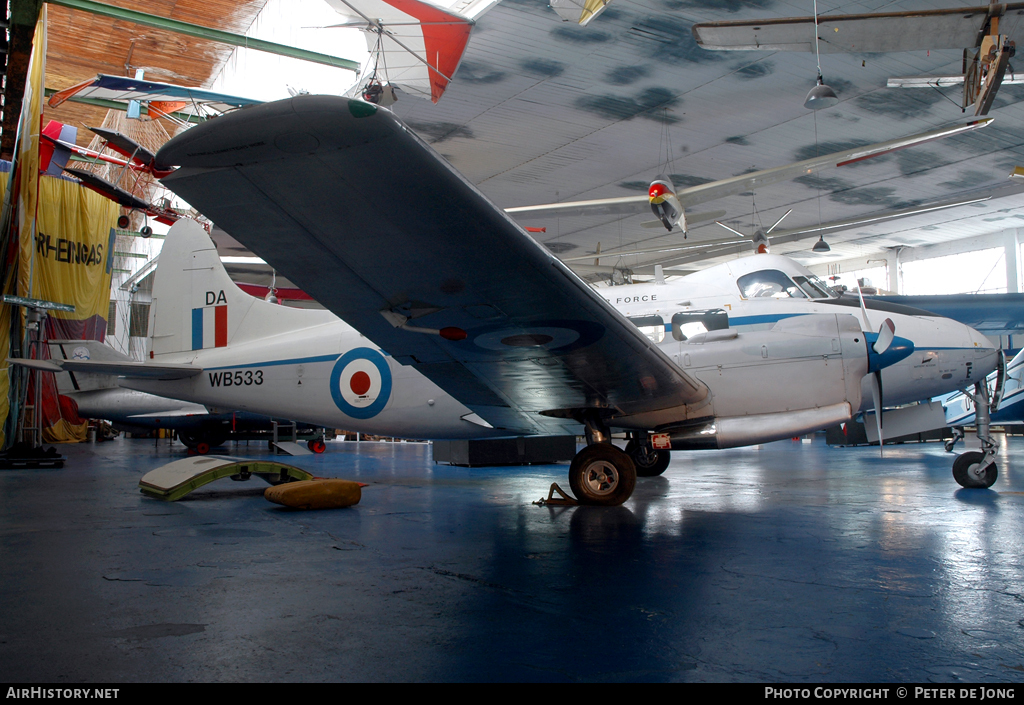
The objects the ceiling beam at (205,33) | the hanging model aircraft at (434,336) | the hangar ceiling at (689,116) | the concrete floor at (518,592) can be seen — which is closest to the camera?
the concrete floor at (518,592)

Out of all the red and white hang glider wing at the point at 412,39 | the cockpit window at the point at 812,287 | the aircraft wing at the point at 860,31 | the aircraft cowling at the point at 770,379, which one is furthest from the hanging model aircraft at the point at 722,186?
the aircraft cowling at the point at 770,379

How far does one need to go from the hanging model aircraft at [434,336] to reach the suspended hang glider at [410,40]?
5.33 m

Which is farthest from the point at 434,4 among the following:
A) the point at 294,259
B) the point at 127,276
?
the point at 127,276

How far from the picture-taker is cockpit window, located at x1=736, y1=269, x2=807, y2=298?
8570 millimetres

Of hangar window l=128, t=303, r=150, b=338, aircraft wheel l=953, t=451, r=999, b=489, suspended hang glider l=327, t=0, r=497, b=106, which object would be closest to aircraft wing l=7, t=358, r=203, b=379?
suspended hang glider l=327, t=0, r=497, b=106

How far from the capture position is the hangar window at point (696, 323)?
26.1 ft

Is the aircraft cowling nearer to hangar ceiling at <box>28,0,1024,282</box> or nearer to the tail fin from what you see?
the tail fin

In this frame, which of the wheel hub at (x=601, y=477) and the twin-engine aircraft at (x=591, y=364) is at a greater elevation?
the twin-engine aircraft at (x=591, y=364)

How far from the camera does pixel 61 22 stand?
1700cm

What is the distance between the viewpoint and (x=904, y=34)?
9.76m

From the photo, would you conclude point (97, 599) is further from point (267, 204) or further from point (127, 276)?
point (127, 276)

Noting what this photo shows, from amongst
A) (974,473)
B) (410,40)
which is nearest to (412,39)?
(410,40)

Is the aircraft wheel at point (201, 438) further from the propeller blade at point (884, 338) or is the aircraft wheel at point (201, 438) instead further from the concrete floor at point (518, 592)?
the propeller blade at point (884, 338)

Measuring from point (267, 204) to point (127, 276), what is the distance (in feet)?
137
